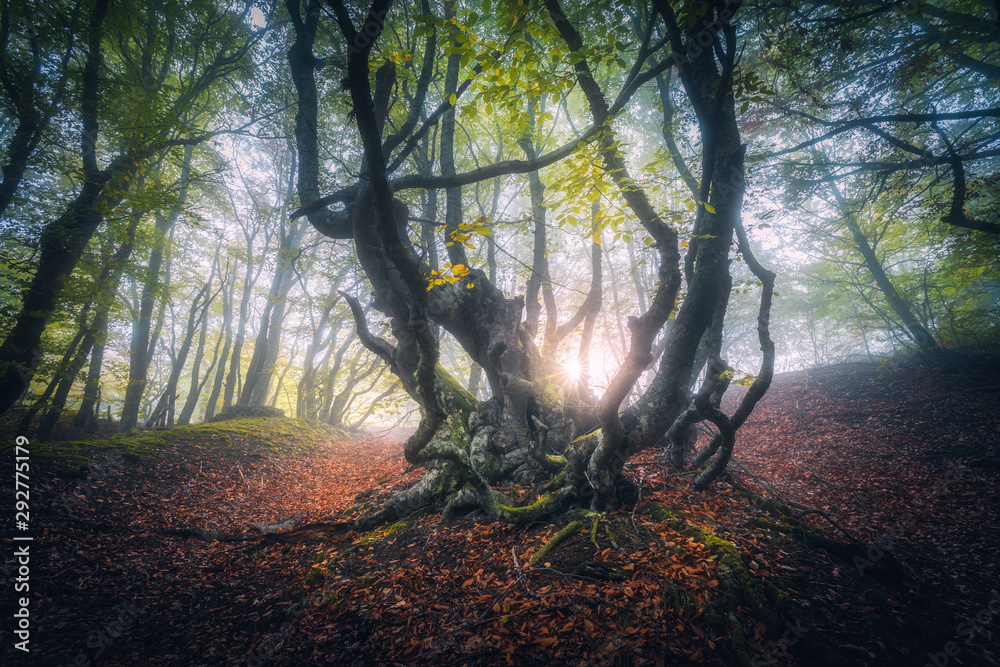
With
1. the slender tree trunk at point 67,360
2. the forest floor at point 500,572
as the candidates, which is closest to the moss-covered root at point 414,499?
the forest floor at point 500,572

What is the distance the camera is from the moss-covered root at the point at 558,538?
3.78 m

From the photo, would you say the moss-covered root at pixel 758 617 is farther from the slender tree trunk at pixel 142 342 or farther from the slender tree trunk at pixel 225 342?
the slender tree trunk at pixel 225 342

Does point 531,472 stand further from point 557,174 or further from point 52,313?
point 52,313

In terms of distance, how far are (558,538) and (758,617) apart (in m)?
1.88

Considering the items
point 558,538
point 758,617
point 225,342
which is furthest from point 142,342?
point 758,617

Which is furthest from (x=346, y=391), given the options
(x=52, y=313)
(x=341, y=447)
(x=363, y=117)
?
(x=363, y=117)

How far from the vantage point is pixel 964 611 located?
2.92 meters

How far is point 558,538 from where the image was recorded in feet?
12.9

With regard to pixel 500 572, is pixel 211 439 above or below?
above

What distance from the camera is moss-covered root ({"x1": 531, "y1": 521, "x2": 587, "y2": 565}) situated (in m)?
3.78

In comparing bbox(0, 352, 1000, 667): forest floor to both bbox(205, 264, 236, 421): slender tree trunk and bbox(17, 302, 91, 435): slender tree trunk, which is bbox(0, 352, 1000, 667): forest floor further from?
bbox(205, 264, 236, 421): slender tree trunk

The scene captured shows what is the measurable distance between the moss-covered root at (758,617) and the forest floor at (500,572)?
0.05 metres

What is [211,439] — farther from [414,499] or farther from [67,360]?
[414,499]

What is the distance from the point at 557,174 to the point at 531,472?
9.00 meters
